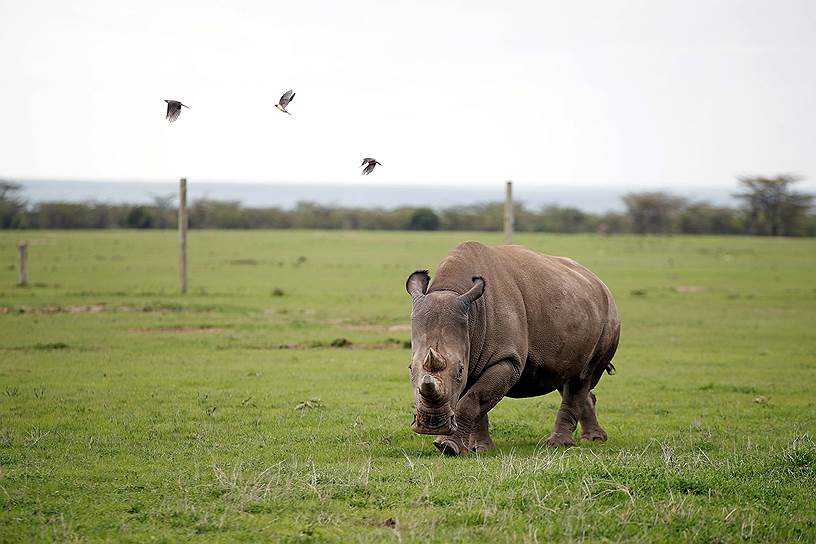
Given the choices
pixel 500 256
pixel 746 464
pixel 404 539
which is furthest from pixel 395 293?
pixel 404 539

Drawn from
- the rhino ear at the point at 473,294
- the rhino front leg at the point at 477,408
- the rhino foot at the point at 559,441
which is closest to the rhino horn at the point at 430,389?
the rhino front leg at the point at 477,408

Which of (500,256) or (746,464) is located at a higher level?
(500,256)

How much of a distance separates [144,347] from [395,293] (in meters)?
14.2

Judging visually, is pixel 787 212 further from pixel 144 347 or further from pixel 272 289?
pixel 144 347

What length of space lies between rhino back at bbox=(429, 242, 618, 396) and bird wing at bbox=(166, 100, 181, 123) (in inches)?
125

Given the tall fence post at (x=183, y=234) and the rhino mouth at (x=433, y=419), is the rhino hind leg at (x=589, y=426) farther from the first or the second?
the tall fence post at (x=183, y=234)

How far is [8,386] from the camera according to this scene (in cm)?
1502

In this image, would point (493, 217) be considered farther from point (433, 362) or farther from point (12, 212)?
point (433, 362)

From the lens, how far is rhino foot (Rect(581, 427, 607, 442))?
12.4 meters

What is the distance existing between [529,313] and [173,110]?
4509 mm

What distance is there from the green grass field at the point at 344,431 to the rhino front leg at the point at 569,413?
40cm

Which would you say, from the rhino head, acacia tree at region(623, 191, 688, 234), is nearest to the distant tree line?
acacia tree at region(623, 191, 688, 234)

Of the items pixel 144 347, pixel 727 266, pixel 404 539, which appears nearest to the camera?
pixel 404 539

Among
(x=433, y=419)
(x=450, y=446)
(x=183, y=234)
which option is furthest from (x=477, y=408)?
(x=183, y=234)
